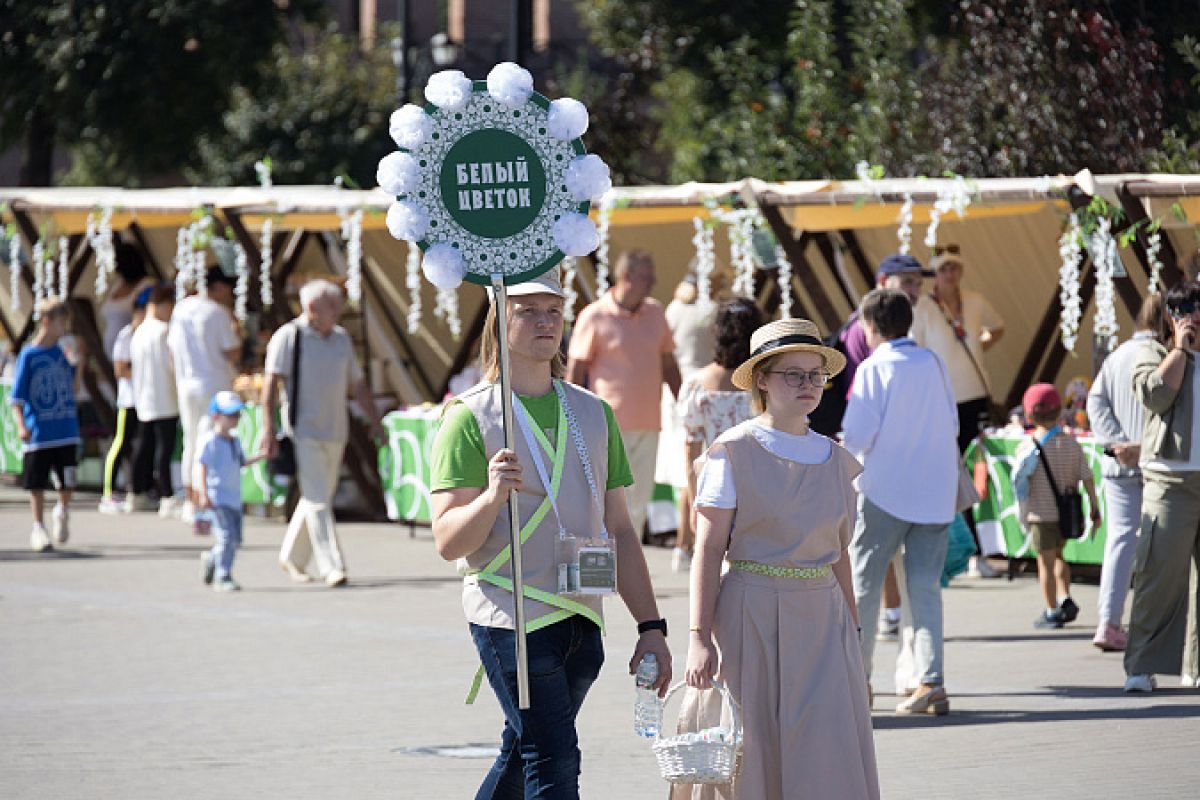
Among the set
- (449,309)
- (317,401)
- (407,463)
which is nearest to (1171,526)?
(317,401)

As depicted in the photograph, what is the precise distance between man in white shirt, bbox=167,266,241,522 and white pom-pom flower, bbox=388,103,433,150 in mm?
11358

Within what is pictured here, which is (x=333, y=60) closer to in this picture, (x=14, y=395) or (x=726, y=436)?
(x=14, y=395)

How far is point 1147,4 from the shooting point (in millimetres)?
18938

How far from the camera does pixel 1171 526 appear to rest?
9.63 metres

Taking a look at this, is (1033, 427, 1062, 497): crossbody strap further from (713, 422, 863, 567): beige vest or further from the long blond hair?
the long blond hair

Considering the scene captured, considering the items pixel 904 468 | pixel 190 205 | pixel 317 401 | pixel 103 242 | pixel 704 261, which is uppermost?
pixel 190 205

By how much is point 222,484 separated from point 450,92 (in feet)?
26.2

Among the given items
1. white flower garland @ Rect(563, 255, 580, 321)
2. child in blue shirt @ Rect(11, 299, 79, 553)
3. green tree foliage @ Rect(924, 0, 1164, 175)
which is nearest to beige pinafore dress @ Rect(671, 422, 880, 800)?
white flower garland @ Rect(563, 255, 580, 321)

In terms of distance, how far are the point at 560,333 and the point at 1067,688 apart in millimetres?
4519

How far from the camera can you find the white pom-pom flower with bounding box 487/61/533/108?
236 inches

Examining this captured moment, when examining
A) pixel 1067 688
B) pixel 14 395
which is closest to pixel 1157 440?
pixel 1067 688

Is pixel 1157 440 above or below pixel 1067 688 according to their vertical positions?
above

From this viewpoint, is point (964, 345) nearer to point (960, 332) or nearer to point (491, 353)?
point (960, 332)

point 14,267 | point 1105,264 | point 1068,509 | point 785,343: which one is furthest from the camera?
point 14,267
